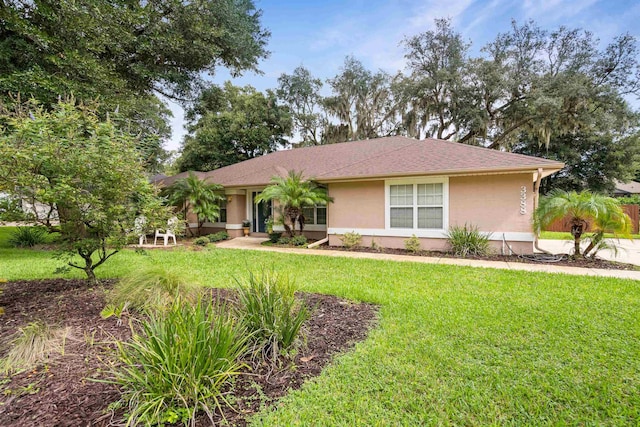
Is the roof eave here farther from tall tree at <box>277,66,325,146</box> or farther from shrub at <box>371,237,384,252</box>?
tall tree at <box>277,66,325,146</box>

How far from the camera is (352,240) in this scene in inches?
420

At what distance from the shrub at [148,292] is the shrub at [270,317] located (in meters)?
1.10

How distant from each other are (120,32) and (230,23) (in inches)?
166

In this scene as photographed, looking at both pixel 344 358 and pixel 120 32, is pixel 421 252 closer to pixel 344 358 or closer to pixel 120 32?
pixel 344 358

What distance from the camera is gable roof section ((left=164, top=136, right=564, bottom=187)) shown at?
8766 millimetres

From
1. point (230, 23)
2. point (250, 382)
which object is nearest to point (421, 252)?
point (250, 382)

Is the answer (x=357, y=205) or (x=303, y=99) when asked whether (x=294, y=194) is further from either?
(x=303, y=99)

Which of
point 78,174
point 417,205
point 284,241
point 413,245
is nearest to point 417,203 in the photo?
point 417,205

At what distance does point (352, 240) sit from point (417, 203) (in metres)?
2.51

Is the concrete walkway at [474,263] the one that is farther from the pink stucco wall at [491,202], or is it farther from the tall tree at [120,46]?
the tall tree at [120,46]

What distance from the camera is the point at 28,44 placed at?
884cm

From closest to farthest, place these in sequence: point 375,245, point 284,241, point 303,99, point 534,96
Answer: point 375,245 → point 284,241 → point 534,96 → point 303,99

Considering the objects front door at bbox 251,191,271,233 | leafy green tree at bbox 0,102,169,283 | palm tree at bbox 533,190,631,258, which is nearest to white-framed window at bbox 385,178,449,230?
palm tree at bbox 533,190,631,258

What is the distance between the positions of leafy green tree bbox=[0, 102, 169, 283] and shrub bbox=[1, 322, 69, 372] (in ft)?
5.20
